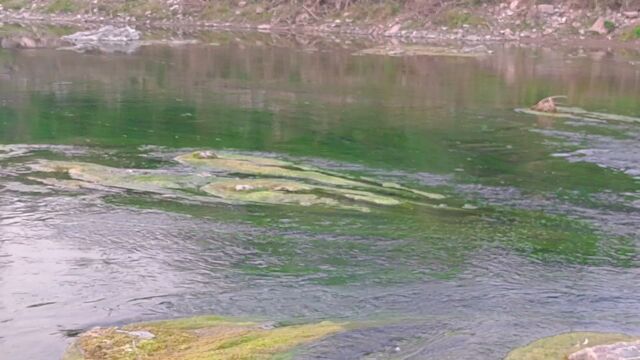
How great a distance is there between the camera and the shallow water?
1295cm

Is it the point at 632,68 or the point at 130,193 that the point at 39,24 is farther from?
the point at 130,193

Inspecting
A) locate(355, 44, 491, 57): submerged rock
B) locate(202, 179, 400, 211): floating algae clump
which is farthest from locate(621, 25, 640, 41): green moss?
locate(202, 179, 400, 211): floating algae clump

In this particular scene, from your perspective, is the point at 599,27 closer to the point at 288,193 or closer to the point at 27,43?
the point at 27,43

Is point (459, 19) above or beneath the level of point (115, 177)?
above

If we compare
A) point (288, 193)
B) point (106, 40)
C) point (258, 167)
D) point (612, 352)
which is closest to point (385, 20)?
point (106, 40)

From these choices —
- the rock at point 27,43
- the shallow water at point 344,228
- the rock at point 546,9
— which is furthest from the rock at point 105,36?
the shallow water at point 344,228

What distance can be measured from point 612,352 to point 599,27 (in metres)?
55.3

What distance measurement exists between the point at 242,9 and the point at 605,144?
58.7 m

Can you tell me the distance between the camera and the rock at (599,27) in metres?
61.4

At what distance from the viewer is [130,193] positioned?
64.0 feet

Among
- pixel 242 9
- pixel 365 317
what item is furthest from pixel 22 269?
pixel 242 9

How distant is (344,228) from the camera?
1697 cm

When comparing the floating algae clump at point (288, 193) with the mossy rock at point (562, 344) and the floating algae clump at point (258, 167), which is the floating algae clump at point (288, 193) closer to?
the floating algae clump at point (258, 167)

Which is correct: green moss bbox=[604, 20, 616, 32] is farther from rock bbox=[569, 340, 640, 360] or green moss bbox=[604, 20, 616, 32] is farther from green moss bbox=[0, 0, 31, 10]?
green moss bbox=[0, 0, 31, 10]
